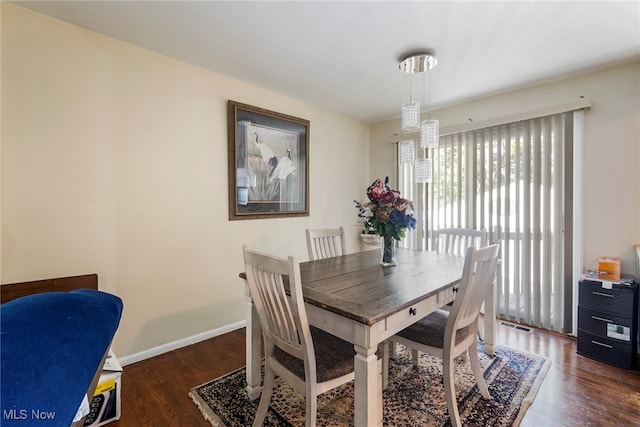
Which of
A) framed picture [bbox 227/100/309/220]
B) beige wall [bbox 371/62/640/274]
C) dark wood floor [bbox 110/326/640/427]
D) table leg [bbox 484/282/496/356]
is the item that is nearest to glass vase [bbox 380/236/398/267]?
table leg [bbox 484/282/496/356]

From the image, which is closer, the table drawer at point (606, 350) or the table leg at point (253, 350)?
the table leg at point (253, 350)

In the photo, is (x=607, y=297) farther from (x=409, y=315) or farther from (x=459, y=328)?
(x=409, y=315)

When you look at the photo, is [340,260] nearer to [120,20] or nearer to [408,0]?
[408,0]

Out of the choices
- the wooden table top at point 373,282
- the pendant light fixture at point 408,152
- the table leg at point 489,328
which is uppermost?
the pendant light fixture at point 408,152

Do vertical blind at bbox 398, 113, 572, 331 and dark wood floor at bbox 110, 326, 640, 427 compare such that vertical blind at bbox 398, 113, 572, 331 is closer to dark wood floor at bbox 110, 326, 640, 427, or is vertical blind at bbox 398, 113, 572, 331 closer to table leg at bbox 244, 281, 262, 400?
dark wood floor at bbox 110, 326, 640, 427

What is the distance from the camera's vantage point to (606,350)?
217 cm

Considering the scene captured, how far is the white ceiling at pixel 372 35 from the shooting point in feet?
5.56

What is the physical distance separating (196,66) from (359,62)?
143 centimetres

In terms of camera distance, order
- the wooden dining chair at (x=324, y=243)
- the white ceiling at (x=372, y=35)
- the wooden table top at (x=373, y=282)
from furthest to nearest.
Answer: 1. the wooden dining chair at (x=324, y=243)
2. the white ceiling at (x=372, y=35)
3. the wooden table top at (x=373, y=282)

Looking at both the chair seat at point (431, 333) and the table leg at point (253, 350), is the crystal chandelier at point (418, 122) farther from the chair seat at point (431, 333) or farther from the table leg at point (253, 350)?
the table leg at point (253, 350)

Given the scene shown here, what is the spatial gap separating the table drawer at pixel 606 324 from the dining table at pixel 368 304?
0.76 metres

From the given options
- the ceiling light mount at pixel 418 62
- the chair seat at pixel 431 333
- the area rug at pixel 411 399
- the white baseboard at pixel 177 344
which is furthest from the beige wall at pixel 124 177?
the chair seat at pixel 431 333

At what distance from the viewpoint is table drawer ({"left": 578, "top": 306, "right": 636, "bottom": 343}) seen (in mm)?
2096

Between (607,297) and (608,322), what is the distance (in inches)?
7.6
